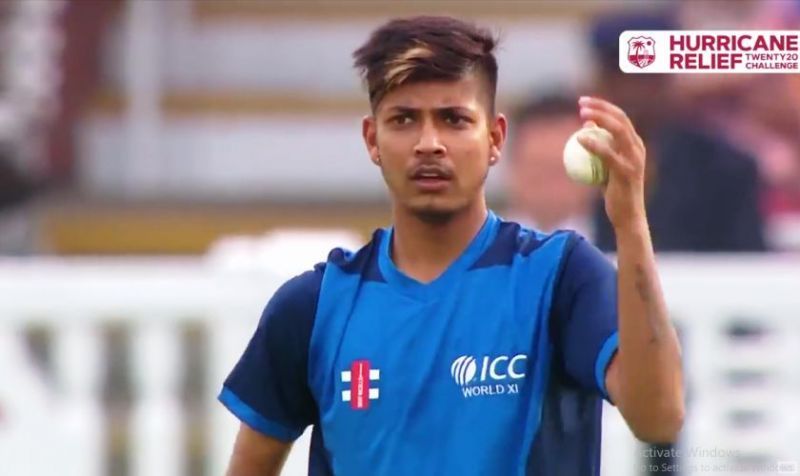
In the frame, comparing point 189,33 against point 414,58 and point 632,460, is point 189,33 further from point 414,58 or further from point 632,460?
point 414,58

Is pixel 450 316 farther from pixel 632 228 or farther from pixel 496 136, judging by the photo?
pixel 632 228

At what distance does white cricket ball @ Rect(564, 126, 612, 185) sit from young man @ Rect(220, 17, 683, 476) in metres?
0.24

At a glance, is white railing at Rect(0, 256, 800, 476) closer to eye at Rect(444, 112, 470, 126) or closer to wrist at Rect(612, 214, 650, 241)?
eye at Rect(444, 112, 470, 126)

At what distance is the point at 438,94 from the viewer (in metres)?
2.84

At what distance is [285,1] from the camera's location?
1020 centimetres

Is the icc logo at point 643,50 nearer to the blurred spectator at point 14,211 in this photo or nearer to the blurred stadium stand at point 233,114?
the blurred spectator at point 14,211

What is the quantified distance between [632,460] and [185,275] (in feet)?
4.39

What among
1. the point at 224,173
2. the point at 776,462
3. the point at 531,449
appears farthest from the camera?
the point at 224,173

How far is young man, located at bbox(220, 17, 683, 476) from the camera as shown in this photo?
9.23ft

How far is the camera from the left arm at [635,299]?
2.55 m

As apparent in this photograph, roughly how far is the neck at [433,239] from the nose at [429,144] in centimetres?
12

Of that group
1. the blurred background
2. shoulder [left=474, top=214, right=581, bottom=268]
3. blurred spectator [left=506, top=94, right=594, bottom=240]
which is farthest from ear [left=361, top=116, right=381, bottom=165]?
blurred spectator [left=506, top=94, right=594, bottom=240]

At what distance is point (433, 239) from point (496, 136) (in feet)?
0.58

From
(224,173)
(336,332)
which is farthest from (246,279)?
(224,173)
